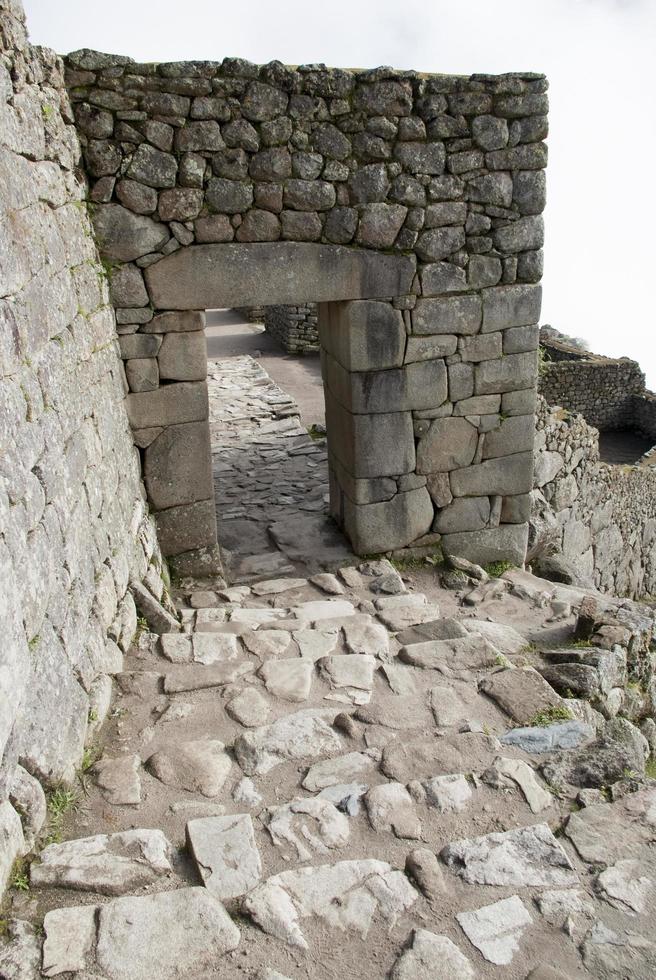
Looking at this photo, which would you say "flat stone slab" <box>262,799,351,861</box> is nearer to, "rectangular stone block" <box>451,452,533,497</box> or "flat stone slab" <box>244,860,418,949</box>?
"flat stone slab" <box>244,860,418,949</box>

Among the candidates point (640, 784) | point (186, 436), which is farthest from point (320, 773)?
point (186, 436)

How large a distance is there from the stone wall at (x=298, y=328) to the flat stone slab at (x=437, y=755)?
10409 millimetres

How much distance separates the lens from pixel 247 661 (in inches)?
168

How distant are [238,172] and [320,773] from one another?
3.58 metres

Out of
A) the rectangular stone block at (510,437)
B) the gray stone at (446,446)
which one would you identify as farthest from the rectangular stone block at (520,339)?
the gray stone at (446,446)

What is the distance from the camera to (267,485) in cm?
777

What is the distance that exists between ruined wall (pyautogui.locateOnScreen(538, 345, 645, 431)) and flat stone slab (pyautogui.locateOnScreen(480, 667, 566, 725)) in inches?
544

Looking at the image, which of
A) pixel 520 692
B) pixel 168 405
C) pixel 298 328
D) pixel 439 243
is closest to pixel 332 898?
pixel 520 692

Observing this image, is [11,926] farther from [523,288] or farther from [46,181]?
[523,288]

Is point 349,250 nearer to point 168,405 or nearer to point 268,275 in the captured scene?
point 268,275

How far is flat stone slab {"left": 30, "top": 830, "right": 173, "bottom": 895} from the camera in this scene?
2.52 metres

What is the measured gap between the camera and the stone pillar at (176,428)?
202 inches

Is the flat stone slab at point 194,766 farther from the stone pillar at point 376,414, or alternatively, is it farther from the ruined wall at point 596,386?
the ruined wall at point 596,386

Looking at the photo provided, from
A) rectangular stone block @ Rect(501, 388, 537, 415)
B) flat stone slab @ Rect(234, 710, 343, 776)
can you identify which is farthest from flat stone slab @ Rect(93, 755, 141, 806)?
rectangular stone block @ Rect(501, 388, 537, 415)
